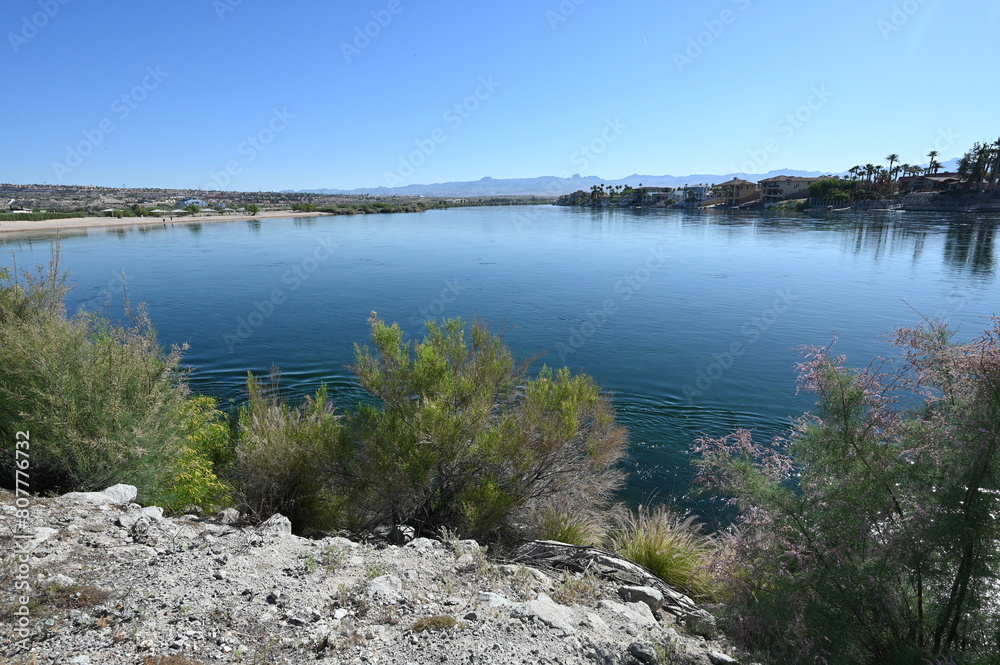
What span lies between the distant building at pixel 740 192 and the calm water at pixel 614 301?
77.8m

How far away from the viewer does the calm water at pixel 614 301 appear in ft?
55.0

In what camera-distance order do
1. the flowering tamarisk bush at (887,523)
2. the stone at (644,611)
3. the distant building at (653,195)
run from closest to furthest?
the flowering tamarisk bush at (887,523), the stone at (644,611), the distant building at (653,195)

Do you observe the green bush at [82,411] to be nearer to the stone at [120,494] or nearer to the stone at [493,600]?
the stone at [120,494]

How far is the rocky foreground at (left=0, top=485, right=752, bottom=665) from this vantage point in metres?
3.81

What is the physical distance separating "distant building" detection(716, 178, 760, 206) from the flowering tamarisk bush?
477 ft

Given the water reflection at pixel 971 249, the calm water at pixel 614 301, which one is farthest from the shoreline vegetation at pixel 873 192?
the calm water at pixel 614 301

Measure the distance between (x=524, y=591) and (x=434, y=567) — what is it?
1.03 m

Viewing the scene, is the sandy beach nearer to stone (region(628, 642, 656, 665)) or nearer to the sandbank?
the sandbank

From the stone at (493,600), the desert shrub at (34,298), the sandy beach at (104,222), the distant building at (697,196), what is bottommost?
the stone at (493,600)

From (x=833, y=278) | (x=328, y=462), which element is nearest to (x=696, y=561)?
(x=328, y=462)

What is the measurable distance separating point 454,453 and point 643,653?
390 centimetres

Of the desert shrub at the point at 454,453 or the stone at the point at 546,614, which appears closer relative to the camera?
the stone at the point at 546,614

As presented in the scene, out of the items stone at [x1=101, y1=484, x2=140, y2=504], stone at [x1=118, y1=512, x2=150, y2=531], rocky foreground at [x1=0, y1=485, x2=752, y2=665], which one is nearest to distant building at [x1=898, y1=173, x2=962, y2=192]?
rocky foreground at [x1=0, y1=485, x2=752, y2=665]

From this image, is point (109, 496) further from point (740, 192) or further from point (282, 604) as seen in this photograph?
point (740, 192)
